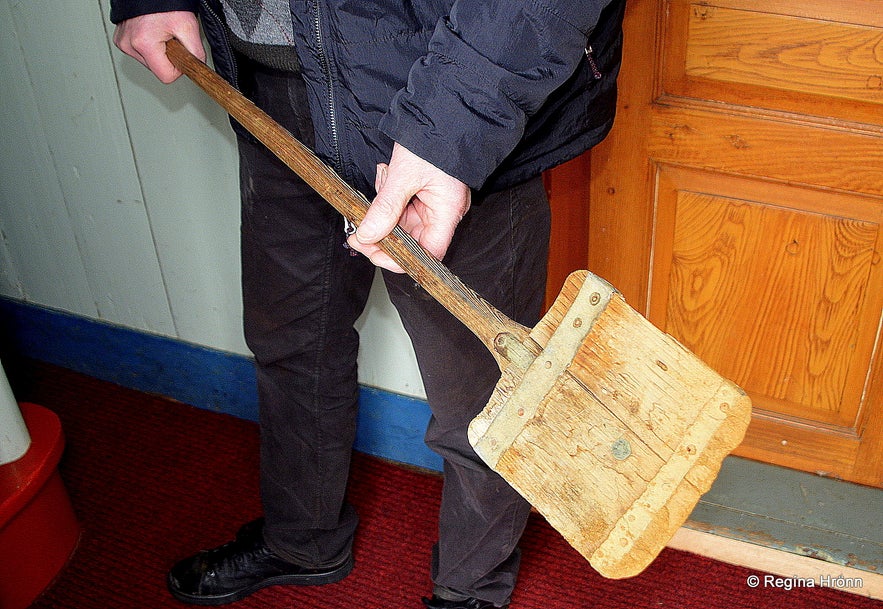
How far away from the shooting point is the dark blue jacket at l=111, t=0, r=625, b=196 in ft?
3.14

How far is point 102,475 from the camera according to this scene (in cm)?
198

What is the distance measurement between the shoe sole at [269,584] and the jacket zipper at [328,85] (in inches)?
34.2

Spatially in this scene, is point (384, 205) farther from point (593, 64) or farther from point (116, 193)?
point (116, 193)

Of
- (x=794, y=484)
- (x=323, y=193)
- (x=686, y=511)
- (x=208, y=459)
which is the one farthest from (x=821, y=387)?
(x=208, y=459)

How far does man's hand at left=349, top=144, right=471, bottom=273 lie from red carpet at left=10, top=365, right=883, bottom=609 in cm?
86

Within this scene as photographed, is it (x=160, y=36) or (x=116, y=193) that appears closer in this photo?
(x=160, y=36)

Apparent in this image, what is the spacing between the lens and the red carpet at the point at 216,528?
5.49 ft

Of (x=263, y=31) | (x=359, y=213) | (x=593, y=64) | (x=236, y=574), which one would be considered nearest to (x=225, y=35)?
(x=263, y=31)

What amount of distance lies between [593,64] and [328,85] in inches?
12.6

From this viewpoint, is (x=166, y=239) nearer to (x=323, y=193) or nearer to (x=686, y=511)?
(x=323, y=193)

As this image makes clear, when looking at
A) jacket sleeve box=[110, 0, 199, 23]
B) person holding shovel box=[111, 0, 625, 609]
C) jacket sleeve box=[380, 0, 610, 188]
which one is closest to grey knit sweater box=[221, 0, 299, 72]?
person holding shovel box=[111, 0, 625, 609]

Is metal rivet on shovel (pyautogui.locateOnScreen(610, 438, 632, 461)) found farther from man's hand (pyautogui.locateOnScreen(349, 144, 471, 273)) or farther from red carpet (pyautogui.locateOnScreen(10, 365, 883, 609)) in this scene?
red carpet (pyautogui.locateOnScreen(10, 365, 883, 609))

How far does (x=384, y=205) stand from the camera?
3.36 ft

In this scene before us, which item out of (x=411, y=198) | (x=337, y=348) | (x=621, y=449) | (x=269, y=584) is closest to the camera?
(x=621, y=449)
